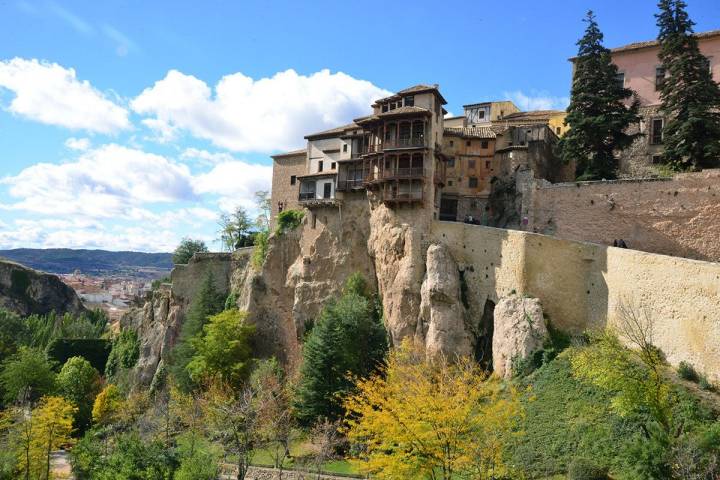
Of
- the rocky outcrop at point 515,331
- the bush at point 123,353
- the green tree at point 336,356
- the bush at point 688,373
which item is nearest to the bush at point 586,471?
the bush at point 688,373

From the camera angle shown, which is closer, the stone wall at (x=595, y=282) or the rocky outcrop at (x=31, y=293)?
the stone wall at (x=595, y=282)

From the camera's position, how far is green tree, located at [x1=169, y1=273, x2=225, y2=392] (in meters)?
49.5

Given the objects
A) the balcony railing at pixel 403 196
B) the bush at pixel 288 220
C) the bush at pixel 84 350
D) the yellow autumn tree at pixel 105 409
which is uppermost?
the balcony railing at pixel 403 196

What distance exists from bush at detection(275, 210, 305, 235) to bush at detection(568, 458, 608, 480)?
32.1m

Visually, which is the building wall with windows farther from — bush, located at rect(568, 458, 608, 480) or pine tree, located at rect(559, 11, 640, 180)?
bush, located at rect(568, 458, 608, 480)

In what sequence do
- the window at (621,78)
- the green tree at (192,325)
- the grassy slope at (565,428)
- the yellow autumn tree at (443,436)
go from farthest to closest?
the green tree at (192,325) → the window at (621,78) → the grassy slope at (565,428) → the yellow autumn tree at (443,436)

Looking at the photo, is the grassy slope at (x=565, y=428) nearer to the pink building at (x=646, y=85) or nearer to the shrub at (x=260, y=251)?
the pink building at (x=646, y=85)

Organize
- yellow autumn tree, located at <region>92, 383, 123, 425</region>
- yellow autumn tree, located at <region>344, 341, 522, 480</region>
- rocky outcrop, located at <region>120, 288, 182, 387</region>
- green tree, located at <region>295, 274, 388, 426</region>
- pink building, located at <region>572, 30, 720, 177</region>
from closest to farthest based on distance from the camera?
yellow autumn tree, located at <region>344, 341, 522, 480</region> → green tree, located at <region>295, 274, 388, 426</region> → pink building, located at <region>572, 30, 720, 177</region> → yellow autumn tree, located at <region>92, 383, 123, 425</region> → rocky outcrop, located at <region>120, 288, 182, 387</region>

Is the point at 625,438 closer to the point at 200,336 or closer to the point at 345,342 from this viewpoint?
the point at 345,342

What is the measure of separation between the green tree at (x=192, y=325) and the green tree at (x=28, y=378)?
40.1 feet

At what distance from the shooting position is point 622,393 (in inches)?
950

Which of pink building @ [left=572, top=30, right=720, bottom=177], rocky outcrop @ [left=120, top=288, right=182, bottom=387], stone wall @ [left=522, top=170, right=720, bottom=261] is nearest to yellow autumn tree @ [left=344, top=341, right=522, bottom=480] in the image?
stone wall @ [left=522, top=170, right=720, bottom=261]

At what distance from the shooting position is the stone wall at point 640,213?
34781 millimetres

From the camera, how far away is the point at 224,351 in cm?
4716
